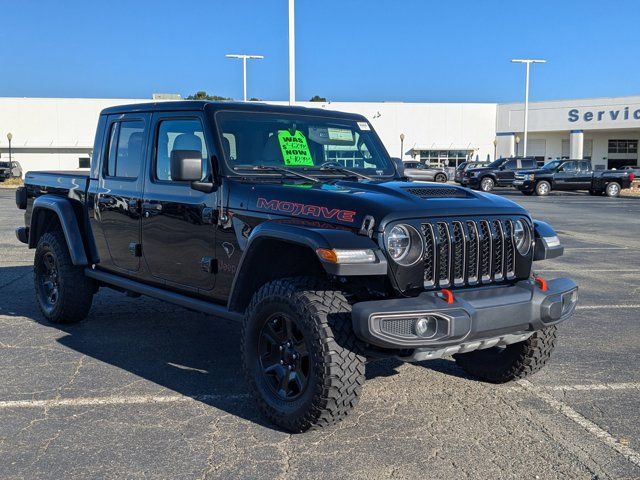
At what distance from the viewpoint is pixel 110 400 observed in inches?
173

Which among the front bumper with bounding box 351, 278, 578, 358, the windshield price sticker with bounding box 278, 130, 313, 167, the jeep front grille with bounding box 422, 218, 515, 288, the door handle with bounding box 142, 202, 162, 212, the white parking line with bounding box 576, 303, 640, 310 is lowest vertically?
the white parking line with bounding box 576, 303, 640, 310

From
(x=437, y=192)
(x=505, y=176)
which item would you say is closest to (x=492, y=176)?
(x=505, y=176)

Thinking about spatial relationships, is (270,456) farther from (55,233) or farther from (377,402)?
(55,233)

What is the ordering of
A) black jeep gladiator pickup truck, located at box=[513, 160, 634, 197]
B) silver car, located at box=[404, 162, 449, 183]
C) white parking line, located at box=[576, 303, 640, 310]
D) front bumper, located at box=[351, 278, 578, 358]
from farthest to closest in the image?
silver car, located at box=[404, 162, 449, 183]
black jeep gladiator pickup truck, located at box=[513, 160, 634, 197]
white parking line, located at box=[576, 303, 640, 310]
front bumper, located at box=[351, 278, 578, 358]

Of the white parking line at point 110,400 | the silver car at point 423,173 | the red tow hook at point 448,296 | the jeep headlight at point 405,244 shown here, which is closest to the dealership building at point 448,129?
the silver car at point 423,173

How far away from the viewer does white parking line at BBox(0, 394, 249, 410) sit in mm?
4312

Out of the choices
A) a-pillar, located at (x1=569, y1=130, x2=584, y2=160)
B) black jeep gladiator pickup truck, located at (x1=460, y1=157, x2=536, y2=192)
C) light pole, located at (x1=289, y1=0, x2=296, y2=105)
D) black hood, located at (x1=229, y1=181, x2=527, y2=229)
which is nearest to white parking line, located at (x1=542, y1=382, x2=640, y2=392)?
black hood, located at (x1=229, y1=181, x2=527, y2=229)

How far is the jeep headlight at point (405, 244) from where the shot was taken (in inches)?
147

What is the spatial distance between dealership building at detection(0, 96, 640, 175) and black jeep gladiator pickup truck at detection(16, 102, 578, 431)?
49493mm

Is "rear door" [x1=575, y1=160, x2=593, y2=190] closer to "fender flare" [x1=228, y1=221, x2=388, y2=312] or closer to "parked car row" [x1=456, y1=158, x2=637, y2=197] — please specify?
"parked car row" [x1=456, y1=158, x2=637, y2=197]

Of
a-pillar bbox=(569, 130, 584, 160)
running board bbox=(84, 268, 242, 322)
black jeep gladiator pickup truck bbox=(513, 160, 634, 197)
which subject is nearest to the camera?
running board bbox=(84, 268, 242, 322)

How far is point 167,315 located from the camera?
22.4 feet

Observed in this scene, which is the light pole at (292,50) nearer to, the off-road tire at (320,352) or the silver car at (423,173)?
the off-road tire at (320,352)

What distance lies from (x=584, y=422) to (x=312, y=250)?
1.98m
